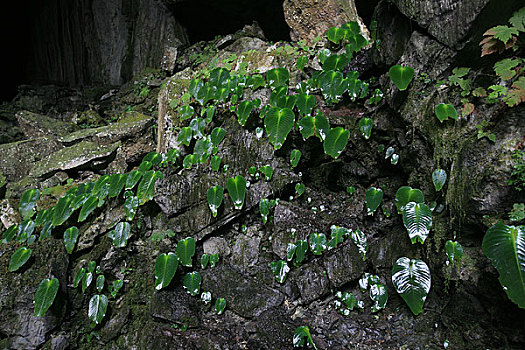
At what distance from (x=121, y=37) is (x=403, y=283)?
6834mm

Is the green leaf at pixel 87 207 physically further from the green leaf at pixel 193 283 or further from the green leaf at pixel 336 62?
the green leaf at pixel 336 62

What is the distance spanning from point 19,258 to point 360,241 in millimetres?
3608

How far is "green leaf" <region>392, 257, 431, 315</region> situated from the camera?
2.34 meters

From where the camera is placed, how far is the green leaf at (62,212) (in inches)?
134

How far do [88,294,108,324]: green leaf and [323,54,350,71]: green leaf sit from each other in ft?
11.8

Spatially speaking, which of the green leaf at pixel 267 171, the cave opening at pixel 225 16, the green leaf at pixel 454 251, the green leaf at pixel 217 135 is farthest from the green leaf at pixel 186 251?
the cave opening at pixel 225 16

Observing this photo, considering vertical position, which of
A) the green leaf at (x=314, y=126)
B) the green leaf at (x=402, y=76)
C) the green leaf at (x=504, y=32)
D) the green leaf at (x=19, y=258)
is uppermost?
the green leaf at (x=504, y=32)

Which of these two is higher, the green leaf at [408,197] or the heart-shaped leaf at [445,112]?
the heart-shaped leaf at [445,112]

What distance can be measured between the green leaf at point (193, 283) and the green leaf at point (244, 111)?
1757mm

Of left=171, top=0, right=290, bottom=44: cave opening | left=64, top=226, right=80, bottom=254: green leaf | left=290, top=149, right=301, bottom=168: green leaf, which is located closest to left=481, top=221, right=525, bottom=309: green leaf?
left=290, top=149, right=301, bottom=168: green leaf

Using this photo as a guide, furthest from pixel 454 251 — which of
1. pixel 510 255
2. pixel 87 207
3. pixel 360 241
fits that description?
pixel 87 207

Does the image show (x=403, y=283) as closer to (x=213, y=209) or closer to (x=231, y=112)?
(x=213, y=209)

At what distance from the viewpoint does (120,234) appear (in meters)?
3.32

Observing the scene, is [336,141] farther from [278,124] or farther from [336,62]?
[336,62]
